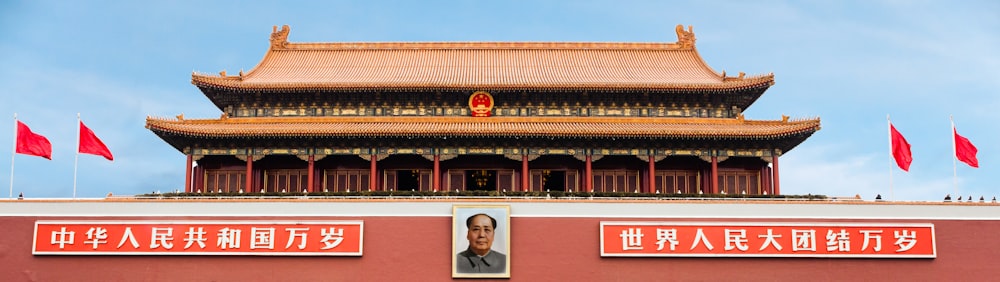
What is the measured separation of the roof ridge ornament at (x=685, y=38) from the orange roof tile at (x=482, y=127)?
5.20 m

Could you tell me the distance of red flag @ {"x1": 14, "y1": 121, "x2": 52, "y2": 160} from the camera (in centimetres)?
2703

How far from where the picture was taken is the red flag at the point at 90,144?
27500 mm

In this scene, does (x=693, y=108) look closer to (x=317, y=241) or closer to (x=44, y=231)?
(x=317, y=241)

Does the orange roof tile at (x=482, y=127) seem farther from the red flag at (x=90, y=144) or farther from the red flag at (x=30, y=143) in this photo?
the red flag at (x=30, y=143)

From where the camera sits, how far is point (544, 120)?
31062mm

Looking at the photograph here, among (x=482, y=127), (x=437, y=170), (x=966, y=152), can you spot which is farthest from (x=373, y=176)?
(x=966, y=152)

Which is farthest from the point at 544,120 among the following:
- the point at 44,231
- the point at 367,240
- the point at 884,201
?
the point at 44,231

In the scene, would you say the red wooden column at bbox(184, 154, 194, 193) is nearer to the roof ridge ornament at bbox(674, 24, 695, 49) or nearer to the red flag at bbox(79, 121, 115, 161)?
the red flag at bbox(79, 121, 115, 161)

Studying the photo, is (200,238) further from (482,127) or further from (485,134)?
(482,127)

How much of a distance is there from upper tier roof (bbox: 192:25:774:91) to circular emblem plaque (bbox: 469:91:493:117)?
0.47m

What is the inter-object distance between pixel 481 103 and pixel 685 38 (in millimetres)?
8790

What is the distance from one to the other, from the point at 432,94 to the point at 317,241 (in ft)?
23.6

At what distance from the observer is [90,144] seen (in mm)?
27672

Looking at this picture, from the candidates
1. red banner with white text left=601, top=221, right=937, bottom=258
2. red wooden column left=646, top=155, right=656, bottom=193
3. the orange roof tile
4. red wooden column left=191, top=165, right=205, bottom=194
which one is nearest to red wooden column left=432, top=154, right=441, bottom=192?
the orange roof tile
